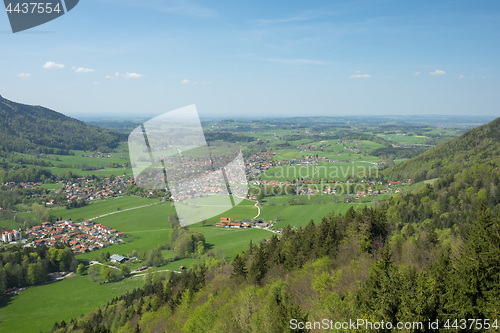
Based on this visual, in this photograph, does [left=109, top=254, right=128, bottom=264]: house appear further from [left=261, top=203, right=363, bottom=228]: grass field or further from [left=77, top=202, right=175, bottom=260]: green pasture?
[left=261, top=203, right=363, bottom=228]: grass field

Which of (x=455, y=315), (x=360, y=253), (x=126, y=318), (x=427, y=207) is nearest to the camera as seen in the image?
(x=455, y=315)

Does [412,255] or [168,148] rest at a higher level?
[168,148]

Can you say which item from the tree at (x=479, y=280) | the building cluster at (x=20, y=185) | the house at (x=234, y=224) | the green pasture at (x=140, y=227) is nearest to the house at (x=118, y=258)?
the green pasture at (x=140, y=227)

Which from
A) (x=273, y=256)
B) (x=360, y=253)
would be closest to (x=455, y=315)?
(x=360, y=253)

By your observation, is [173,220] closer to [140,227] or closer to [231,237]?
[140,227]

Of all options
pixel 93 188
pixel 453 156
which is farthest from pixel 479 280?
pixel 93 188

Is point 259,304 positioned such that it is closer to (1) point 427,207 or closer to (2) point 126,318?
(2) point 126,318
